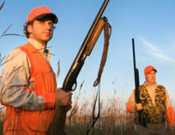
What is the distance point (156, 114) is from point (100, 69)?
204 inches

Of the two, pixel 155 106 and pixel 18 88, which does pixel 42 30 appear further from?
pixel 155 106

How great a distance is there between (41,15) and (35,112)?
33.7 inches

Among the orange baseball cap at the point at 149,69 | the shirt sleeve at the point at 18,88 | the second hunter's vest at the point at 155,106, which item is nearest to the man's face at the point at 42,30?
the shirt sleeve at the point at 18,88

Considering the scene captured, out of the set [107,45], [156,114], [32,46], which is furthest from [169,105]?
[32,46]

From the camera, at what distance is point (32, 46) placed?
4.17 metres

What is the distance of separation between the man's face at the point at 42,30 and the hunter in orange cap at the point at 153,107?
17.7 ft

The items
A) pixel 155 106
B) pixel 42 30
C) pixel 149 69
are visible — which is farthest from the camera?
pixel 149 69

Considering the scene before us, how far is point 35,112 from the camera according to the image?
3.91 metres

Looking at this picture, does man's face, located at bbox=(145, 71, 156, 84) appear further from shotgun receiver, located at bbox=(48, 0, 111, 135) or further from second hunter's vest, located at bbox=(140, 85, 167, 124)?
shotgun receiver, located at bbox=(48, 0, 111, 135)

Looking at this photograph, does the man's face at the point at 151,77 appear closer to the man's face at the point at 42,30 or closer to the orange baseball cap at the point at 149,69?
the orange baseball cap at the point at 149,69

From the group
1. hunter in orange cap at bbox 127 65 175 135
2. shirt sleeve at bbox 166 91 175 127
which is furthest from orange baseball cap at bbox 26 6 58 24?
shirt sleeve at bbox 166 91 175 127

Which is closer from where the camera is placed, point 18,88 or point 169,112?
point 18,88

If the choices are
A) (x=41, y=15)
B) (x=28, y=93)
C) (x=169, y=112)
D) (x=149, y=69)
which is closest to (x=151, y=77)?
(x=149, y=69)

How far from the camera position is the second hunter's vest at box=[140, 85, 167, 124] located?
9.45 metres
